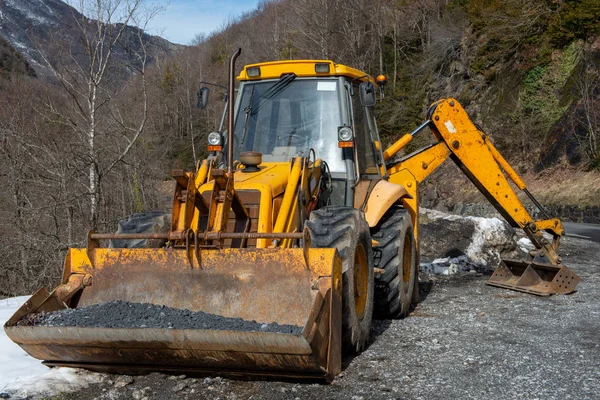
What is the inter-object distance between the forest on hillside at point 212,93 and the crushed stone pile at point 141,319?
780 cm

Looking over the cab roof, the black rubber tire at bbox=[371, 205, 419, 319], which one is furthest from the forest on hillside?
the black rubber tire at bbox=[371, 205, 419, 319]

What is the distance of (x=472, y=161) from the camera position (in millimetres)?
8672

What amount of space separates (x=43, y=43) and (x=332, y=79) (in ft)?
25.9

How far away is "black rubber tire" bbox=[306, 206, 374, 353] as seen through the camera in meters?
5.00

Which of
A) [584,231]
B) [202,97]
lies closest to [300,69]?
[202,97]

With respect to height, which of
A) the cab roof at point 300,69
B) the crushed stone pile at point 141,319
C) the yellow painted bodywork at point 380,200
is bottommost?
the crushed stone pile at point 141,319

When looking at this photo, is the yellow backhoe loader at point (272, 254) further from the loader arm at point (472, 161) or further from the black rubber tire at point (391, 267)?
the loader arm at point (472, 161)

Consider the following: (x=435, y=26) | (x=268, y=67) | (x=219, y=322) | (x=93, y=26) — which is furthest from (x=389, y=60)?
(x=219, y=322)

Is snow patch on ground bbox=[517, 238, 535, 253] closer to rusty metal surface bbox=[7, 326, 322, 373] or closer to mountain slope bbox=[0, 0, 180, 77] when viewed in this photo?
mountain slope bbox=[0, 0, 180, 77]

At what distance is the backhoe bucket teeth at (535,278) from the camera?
8.19m

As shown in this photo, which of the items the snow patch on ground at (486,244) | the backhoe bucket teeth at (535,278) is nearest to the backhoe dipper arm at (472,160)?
the backhoe bucket teeth at (535,278)

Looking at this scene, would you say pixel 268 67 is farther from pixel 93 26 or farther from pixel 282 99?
pixel 93 26

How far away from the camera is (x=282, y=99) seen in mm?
6969

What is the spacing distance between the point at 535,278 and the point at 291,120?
3.99 m
